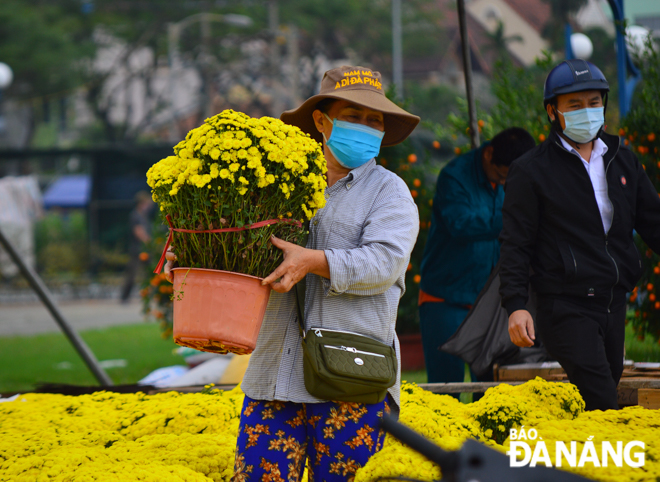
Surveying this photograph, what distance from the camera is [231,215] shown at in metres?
2.46

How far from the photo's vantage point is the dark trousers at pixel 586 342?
3193mm

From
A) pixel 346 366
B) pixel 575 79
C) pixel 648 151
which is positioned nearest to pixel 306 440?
pixel 346 366

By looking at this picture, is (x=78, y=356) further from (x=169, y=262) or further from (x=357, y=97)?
(x=357, y=97)

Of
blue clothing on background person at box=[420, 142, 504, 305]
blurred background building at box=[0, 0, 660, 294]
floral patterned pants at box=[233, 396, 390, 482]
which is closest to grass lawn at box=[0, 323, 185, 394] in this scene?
blue clothing on background person at box=[420, 142, 504, 305]

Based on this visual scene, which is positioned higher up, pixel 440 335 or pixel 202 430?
pixel 440 335

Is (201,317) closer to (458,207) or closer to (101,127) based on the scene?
(458,207)

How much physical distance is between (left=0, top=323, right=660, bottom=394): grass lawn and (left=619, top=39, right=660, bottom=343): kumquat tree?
0.34 m

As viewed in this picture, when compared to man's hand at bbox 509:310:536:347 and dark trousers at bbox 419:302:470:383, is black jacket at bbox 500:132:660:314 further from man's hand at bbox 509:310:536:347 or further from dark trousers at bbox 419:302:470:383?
dark trousers at bbox 419:302:470:383

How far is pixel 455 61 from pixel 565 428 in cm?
3738

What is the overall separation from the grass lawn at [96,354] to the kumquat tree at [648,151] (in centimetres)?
34

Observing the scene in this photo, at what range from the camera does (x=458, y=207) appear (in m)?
4.46

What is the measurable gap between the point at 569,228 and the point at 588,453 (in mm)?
1193

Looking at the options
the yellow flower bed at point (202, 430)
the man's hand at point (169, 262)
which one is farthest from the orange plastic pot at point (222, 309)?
the yellow flower bed at point (202, 430)

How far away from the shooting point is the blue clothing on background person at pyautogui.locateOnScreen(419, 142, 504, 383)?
4.50 m
